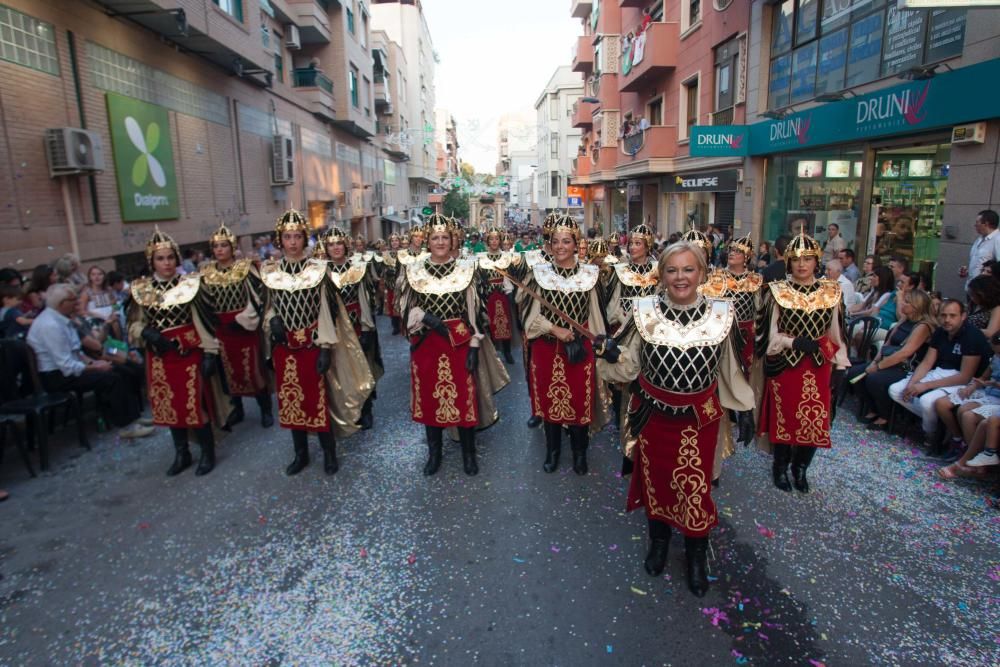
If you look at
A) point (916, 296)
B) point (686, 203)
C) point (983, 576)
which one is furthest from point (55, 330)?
point (686, 203)

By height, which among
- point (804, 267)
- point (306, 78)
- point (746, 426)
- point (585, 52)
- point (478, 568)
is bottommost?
point (478, 568)

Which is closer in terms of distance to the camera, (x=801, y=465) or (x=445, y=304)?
(x=801, y=465)

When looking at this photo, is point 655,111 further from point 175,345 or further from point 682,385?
point 682,385

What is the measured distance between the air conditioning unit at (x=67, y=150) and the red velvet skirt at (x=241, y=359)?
467cm

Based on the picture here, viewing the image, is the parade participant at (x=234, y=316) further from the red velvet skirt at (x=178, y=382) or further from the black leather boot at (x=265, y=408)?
the red velvet skirt at (x=178, y=382)

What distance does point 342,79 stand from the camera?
948 inches

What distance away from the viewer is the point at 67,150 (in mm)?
8562

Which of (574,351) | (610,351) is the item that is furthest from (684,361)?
(574,351)

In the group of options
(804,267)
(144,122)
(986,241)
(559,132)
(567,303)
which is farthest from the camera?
(559,132)

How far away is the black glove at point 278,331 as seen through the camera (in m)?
4.84

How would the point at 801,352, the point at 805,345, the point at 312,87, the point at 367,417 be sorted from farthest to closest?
1. the point at 312,87
2. the point at 367,417
3. the point at 801,352
4. the point at 805,345

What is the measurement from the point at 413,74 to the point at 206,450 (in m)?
48.4

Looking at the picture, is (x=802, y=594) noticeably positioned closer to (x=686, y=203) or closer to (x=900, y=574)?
(x=900, y=574)

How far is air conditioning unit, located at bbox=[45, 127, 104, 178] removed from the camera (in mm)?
8578
